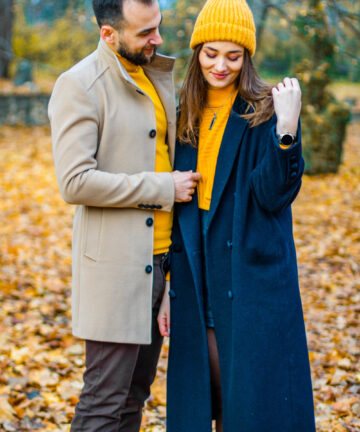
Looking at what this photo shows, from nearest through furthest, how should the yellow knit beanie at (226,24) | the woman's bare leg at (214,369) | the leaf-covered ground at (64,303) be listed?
the yellow knit beanie at (226,24)
the woman's bare leg at (214,369)
the leaf-covered ground at (64,303)

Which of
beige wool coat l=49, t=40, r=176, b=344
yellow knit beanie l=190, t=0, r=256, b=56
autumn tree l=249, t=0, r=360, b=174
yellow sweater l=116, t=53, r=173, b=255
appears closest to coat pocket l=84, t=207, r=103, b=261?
beige wool coat l=49, t=40, r=176, b=344

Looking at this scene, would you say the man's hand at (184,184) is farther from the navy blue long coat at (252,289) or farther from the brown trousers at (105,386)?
the brown trousers at (105,386)

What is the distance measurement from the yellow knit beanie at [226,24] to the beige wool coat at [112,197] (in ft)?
1.22

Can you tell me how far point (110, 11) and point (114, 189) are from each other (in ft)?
2.27

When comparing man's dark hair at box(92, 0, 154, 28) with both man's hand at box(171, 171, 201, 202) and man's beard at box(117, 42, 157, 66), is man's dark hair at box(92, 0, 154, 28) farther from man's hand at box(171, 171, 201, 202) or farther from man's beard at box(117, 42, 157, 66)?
man's hand at box(171, 171, 201, 202)

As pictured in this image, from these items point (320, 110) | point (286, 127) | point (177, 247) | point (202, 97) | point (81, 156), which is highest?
point (320, 110)

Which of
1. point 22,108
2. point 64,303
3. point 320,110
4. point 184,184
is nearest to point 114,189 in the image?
point 184,184

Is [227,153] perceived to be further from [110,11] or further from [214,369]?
[214,369]

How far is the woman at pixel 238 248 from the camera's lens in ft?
7.12

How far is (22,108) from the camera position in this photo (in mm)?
13586

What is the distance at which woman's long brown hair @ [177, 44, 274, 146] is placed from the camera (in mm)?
2186

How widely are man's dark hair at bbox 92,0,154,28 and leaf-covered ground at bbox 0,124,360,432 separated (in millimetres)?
2319

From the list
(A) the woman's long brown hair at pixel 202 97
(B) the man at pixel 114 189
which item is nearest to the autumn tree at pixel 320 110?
(A) the woman's long brown hair at pixel 202 97

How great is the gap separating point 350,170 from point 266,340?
31.1ft
